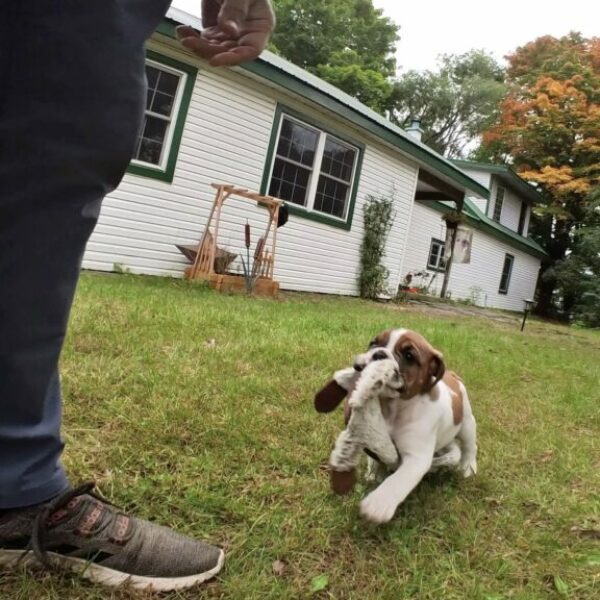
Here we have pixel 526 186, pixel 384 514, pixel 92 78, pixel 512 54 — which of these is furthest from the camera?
pixel 512 54

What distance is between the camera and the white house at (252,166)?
23.9 feet

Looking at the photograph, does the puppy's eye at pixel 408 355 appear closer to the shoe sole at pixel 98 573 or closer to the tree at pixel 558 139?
the shoe sole at pixel 98 573

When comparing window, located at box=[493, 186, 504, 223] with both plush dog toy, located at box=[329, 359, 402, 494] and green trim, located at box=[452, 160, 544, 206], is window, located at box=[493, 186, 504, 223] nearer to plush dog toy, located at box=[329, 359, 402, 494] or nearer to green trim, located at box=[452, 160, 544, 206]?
green trim, located at box=[452, 160, 544, 206]

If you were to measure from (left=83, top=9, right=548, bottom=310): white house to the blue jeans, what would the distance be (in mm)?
6210

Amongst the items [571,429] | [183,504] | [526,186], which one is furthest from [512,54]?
[183,504]

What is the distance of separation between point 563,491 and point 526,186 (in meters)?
22.1

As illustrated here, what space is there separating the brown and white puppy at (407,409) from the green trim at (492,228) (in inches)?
600

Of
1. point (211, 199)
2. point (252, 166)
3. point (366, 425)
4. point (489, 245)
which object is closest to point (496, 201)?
point (489, 245)

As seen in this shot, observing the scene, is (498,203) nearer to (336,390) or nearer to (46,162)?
(336,390)

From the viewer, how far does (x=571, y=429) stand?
301 cm

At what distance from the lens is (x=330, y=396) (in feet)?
5.44

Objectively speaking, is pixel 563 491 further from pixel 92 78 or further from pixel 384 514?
pixel 92 78

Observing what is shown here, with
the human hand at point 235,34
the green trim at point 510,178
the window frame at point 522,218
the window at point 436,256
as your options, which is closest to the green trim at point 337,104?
the window at point 436,256

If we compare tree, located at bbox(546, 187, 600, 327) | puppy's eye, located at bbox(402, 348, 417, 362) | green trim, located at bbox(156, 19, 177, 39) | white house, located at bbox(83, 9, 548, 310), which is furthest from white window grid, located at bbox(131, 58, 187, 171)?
tree, located at bbox(546, 187, 600, 327)
